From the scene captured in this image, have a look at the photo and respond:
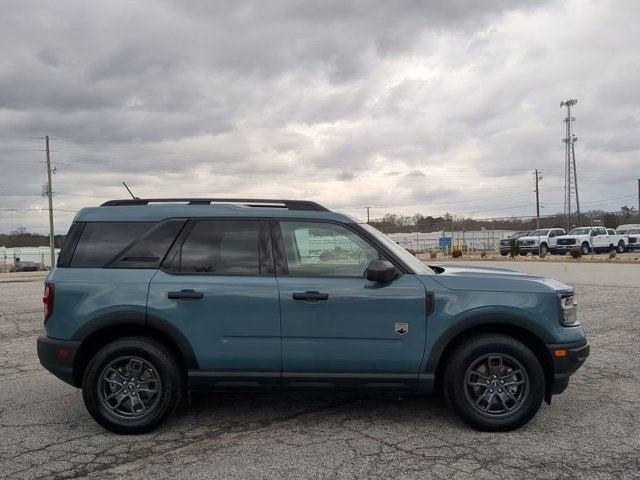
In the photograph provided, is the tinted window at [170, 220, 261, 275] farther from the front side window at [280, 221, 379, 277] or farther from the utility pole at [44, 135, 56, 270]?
the utility pole at [44, 135, 56, 270]

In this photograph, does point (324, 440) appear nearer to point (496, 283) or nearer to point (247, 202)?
point (496, 283)

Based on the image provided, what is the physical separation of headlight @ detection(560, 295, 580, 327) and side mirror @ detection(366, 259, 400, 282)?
136cm

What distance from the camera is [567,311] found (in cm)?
442

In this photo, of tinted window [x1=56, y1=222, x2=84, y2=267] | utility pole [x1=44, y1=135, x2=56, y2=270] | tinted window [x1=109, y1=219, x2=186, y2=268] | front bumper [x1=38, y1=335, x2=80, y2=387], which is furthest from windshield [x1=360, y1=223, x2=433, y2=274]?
utility pole [x1=44, y1=135, x2=56, y2=270]

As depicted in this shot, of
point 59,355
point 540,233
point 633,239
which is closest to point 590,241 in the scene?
point 540,233

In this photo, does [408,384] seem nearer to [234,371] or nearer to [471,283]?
[471,283]

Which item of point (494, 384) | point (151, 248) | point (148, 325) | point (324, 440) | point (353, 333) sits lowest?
point (324, 440)

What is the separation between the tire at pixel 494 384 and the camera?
4254mm

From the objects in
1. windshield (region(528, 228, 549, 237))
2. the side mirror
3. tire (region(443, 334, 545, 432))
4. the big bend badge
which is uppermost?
windshield (region(528, 228, 549, 237))

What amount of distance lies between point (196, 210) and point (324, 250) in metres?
1.12

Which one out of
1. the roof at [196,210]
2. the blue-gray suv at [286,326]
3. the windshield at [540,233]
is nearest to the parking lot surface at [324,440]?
the blue-gray suv at [286,326]

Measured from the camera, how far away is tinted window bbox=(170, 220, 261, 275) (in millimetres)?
4461

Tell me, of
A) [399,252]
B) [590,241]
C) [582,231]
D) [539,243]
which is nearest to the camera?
[399,252]

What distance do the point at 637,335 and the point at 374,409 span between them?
5259 millimetres
